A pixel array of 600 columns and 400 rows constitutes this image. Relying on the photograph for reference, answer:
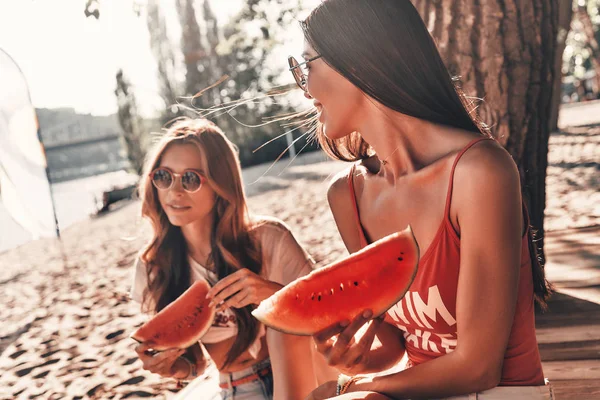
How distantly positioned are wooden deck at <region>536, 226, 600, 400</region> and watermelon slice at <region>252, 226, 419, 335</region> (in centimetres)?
118

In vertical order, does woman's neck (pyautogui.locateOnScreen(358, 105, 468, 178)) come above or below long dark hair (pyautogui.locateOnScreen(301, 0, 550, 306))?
below

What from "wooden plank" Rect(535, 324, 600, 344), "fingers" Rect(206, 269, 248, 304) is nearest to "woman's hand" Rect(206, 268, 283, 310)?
"fingers" Rect(206, 269, 248, 304)

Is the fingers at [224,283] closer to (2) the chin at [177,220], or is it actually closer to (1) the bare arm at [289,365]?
(1) the bare arm at [289,365]

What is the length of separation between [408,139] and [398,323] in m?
0.64

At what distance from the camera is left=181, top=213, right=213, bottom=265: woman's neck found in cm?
296

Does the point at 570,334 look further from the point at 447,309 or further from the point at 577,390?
the point at 447,309

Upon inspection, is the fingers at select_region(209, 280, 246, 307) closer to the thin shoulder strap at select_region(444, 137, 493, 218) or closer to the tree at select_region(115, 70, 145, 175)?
the thin shoulder strap at select_region(444, 137, 493, 218)

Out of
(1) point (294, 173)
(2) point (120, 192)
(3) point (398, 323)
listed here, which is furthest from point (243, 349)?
(2) point (120, 192)

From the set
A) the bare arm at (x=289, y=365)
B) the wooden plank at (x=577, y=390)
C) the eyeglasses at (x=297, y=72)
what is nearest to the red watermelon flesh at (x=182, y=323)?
the bare arm at (x=289, y=365)

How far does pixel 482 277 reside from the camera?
166cm

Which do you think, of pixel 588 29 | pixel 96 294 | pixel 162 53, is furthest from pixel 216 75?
pixel 96 294

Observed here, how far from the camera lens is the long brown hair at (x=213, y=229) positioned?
2.84 meters

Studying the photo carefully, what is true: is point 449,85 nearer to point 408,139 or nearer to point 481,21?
point 408,139

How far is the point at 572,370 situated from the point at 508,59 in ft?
6.23
